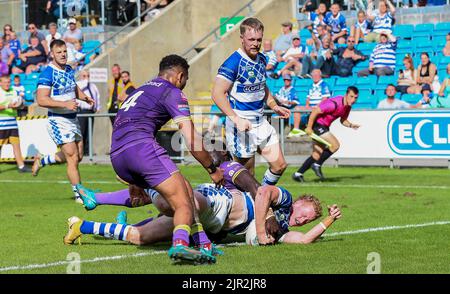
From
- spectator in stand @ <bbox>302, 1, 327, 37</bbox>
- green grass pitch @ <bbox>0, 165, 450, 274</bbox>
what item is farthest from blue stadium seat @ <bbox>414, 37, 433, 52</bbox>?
green grass pitch @ <bbox>0, 165, 450, 274</bbox>

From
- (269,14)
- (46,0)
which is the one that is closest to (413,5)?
(269,14)

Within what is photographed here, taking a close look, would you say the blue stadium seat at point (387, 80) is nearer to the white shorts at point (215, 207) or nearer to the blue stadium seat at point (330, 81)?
the blue stadium seat at point (330, 81)

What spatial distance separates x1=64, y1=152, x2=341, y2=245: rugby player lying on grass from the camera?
31.4 feet

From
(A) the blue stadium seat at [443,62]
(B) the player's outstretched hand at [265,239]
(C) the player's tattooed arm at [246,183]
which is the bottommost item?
(B) the player's outstretched hand at [265,239]

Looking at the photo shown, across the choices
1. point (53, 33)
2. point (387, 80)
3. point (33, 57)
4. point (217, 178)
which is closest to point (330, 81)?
point (387, 80)

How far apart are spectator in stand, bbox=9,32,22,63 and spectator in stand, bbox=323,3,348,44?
420 inches

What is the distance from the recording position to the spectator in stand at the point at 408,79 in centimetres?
2409

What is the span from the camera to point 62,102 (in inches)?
592

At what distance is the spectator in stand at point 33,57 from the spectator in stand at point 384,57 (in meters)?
11.4

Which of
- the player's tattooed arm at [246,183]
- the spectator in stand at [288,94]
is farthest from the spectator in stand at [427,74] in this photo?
the player's tattooed arm at [246,183]

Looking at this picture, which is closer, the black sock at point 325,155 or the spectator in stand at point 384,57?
the black sock at point 325,155

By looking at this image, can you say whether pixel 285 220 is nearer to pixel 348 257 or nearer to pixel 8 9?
pixel 348 257

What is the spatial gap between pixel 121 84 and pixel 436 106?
8.94m

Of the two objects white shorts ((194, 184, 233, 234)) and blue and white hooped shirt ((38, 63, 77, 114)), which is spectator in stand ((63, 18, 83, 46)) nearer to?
blue and white hooped shirt ((38, 63, 77, 114))
